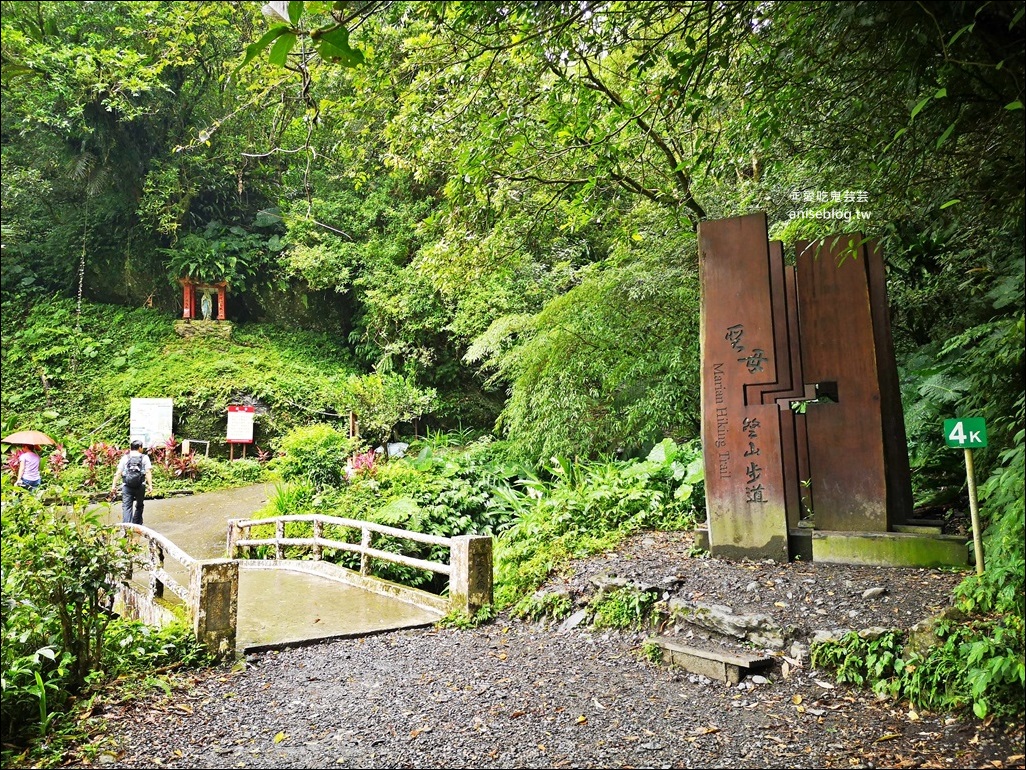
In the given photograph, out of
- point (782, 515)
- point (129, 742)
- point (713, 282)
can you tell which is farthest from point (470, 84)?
point (129, 742)

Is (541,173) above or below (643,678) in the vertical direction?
above

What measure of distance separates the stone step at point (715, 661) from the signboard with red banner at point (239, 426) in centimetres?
1422

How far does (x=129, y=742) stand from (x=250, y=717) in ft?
2.10

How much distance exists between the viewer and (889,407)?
209 inches

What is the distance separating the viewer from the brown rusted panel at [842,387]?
17.1ft

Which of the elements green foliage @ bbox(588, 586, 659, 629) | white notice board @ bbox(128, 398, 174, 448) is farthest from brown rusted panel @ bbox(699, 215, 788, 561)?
white notice board @ bbox(128, 398, 174, 448)

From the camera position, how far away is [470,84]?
5664 millimetres

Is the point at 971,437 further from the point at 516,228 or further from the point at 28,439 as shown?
the point at 28,439

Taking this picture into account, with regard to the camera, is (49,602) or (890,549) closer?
(49,602)

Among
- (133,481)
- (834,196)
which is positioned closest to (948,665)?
(834,196)

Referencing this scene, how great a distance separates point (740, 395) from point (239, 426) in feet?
45.9

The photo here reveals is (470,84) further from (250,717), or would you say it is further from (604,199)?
(250,717)

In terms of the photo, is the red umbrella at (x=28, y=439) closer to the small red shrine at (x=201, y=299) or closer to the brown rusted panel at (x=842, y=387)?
the small red shrine at (x=201, y=299)

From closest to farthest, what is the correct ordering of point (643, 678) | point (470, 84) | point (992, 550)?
point (992, 550)
point (643, 678)
point (470, 84)
